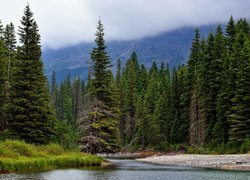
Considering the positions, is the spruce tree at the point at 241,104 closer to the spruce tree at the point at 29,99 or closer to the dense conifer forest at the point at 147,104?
the dense conifer forest at the point at 147,104

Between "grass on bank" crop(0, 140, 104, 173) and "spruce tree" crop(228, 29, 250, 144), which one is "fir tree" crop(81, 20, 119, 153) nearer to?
"grass on bank" crop(0, 140, 104, 173)

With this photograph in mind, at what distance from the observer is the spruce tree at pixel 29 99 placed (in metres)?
48.6

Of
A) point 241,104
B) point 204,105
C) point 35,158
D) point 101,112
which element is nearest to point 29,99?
point 101,112

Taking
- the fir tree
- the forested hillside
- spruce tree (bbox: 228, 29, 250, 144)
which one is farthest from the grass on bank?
spruce tree (bbox: 228, 29, 250, 144)

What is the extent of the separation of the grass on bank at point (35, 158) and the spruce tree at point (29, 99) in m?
6.80

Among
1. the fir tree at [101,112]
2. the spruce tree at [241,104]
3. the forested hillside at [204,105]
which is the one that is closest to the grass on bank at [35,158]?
the fir tree at [101,112]

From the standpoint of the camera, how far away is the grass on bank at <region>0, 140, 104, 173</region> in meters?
32.9

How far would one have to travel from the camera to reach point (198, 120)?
255 feet

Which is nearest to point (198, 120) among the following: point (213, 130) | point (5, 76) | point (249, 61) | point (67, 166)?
point (213, 130)

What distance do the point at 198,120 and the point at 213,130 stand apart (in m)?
7.07

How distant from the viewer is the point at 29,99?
162 ft

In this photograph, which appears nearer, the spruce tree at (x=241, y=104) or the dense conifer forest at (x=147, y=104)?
the dense conifer forest at (x=147, y=104)

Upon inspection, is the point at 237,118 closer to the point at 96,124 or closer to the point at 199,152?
the point at 199,152

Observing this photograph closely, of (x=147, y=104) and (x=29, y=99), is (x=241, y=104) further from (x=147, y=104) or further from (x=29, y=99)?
(x=147, y=104)
